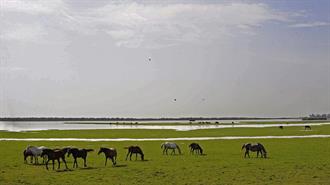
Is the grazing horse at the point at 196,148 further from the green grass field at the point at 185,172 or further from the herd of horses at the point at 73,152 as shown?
the green grass field at the point at 185,172

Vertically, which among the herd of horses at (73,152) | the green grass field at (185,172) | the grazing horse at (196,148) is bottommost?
the green grass field at (185,172)

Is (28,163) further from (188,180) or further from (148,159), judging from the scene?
(188,180)

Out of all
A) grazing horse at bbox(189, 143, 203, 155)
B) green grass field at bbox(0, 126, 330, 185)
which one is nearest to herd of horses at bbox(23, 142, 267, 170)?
grazing horse at bbox(189, 143, 203, 155)

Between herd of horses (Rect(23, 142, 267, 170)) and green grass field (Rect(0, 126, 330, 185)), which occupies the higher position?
herd of horses (Rect(23, 142, 267, 170))

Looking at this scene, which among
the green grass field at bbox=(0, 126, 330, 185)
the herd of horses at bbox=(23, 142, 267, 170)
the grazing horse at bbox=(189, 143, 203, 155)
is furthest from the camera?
the grazing horse at bbox=(189, 143, 203, 155)

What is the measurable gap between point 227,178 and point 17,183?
32.5 feet

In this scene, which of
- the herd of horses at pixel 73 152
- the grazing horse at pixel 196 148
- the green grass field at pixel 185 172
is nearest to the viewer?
the green grass field at pixel 185 172

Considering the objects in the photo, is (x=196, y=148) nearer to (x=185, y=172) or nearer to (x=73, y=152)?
(x=73, y=152)

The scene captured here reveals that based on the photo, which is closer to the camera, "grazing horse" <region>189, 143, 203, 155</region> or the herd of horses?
the herd of horses

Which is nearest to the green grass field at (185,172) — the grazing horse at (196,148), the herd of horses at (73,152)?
the herd of horses at (73,152)

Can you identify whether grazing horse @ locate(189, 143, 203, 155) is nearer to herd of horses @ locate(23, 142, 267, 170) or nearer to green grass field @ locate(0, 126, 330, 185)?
herd of horses @ locate(23, 142, 267, 170)


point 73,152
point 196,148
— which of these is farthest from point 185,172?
point 196,148

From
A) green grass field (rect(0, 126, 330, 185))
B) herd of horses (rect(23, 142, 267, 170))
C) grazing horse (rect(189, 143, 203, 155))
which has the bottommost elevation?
green grass field (rect(0, 126, 330, 185))

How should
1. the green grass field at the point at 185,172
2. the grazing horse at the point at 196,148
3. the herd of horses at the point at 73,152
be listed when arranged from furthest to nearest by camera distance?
1. the grazing horse at the point at 196,148
2. the herd of horses at the point at 73,152
3. the green grass field at the point at 185,172
